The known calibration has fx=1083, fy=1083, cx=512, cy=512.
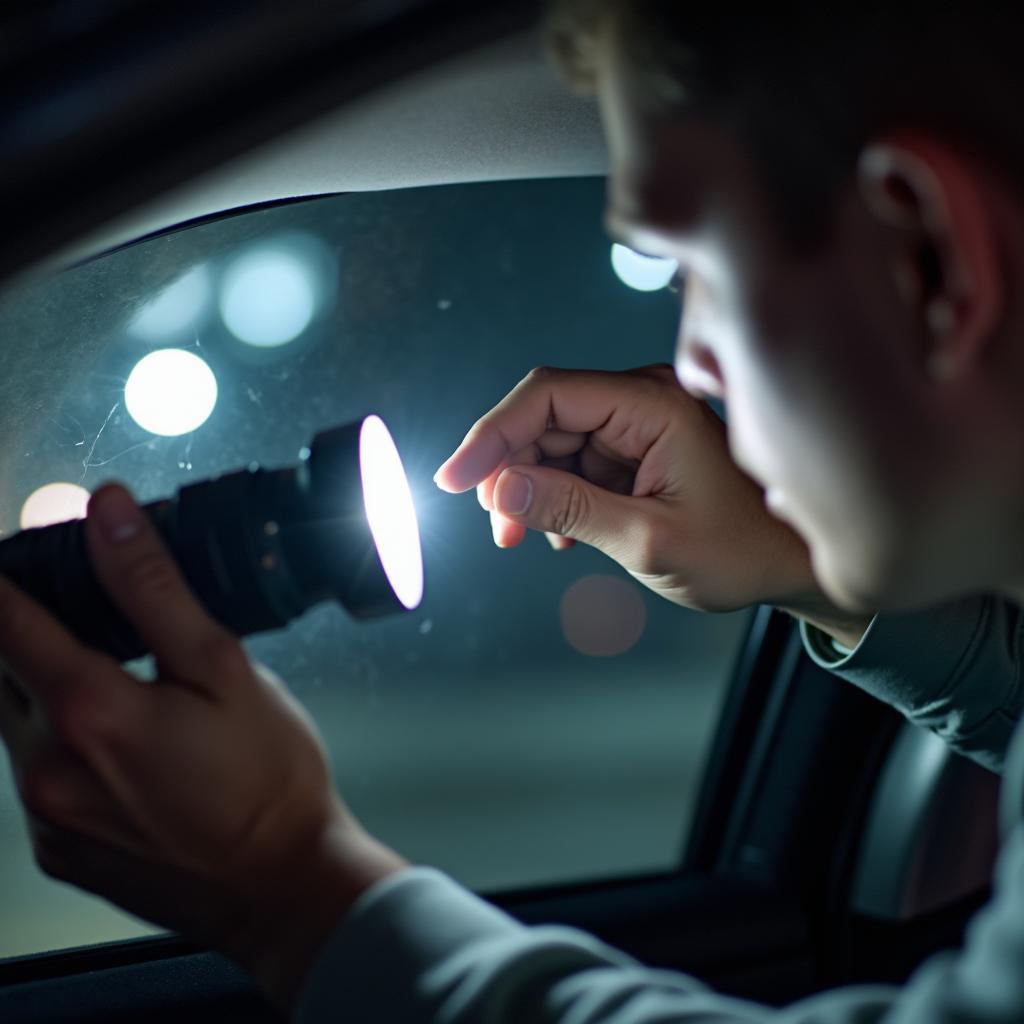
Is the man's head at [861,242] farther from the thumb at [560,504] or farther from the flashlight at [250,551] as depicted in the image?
the thumb at [560,504]

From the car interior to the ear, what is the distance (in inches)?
10.1

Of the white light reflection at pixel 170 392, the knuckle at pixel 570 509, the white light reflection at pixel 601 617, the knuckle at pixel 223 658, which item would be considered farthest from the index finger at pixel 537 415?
the white light reflection at pixel 601 617

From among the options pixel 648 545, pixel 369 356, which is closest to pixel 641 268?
pixel 369 356

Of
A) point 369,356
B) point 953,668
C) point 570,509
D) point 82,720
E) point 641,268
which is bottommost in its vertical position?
point 82,720

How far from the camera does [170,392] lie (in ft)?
4.33

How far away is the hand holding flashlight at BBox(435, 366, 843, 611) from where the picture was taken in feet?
4.17

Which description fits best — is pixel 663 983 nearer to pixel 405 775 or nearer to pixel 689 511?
pixel 689 511

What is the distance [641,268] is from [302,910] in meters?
1.22

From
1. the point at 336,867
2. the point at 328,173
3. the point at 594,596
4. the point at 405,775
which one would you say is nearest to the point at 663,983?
the point at 336,867

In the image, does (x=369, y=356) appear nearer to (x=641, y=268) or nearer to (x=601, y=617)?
(x=641, y=268)

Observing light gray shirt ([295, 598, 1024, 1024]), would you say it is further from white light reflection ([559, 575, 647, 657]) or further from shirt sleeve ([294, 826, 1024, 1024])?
white light reflection ([559, 575, 647, 657])

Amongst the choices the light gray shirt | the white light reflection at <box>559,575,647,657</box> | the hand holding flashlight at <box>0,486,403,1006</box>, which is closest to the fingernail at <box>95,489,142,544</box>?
the hand holding flashlight at <box>0,486,403,1006</box>

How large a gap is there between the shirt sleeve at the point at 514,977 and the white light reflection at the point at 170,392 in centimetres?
72

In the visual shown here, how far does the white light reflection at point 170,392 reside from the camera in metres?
1.28
